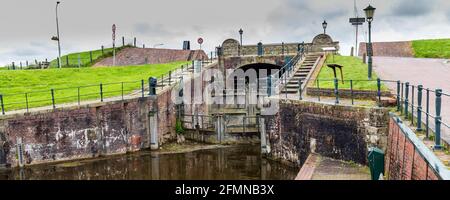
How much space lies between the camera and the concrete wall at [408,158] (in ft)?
23.9

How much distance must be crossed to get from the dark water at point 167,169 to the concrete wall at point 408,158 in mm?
5489

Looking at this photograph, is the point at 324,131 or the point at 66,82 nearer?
the point at 324,131

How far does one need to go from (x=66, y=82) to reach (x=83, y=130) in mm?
11622

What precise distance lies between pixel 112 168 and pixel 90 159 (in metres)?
1.96

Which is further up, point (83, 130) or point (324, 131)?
point (324, 131)

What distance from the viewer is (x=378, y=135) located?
45.9ft

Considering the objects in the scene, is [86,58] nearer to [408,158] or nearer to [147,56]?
[147,56]

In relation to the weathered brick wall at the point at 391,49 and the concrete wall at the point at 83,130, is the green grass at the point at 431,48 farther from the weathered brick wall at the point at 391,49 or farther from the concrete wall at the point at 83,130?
the concrete wall at the point at 83,130

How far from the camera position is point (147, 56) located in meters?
50.0

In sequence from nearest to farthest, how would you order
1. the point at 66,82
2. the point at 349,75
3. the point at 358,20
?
the point at 349,75
the point at 66,82
the point at 358,20

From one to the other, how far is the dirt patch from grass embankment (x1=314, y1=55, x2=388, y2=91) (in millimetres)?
19523

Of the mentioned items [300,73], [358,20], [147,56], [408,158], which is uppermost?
[358,20]

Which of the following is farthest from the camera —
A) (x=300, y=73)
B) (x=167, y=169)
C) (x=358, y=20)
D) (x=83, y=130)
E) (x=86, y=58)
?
(x=86, y=58)

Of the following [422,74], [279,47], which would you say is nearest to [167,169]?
[422,74]
